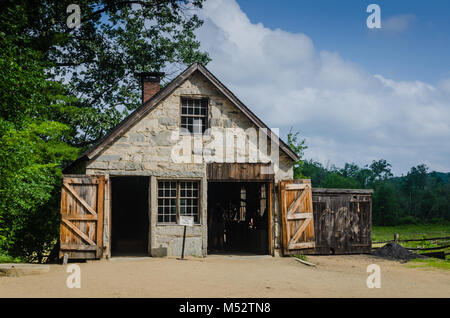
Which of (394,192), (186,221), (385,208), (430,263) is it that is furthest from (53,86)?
(394,192)

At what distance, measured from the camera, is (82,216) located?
566 inches

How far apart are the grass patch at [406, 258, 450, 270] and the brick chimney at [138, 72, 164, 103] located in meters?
11.1

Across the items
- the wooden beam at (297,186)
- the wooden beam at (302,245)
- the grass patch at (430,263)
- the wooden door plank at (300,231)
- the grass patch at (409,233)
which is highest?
the wooden beam at (297,186)

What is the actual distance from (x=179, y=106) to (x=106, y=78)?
14.8 m

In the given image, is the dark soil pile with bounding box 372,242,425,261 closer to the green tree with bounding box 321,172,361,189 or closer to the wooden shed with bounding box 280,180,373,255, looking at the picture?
the wooden shed with bounding box 280,180,373,255

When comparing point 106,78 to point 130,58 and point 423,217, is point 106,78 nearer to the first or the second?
point 130,58

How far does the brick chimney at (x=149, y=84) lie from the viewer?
61.1ft

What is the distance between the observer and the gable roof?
48.5ft

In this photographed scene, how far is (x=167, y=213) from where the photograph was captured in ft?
51.0

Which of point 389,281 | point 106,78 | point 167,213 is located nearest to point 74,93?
point 106,78

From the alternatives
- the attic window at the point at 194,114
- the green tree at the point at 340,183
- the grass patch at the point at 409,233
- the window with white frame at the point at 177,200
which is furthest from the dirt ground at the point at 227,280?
the green tree at the point at 340,183

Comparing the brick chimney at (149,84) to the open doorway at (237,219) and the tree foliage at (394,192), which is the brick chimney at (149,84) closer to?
the open doorway at (237,219)

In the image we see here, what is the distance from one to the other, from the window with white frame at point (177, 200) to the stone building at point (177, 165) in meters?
0.03

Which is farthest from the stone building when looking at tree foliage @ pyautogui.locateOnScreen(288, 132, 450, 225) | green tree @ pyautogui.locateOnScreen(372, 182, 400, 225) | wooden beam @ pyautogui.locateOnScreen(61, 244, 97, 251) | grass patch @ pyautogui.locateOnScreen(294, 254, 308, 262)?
green tree @ pyautogui.locateOnScreen(372, 182, 400, 225)
